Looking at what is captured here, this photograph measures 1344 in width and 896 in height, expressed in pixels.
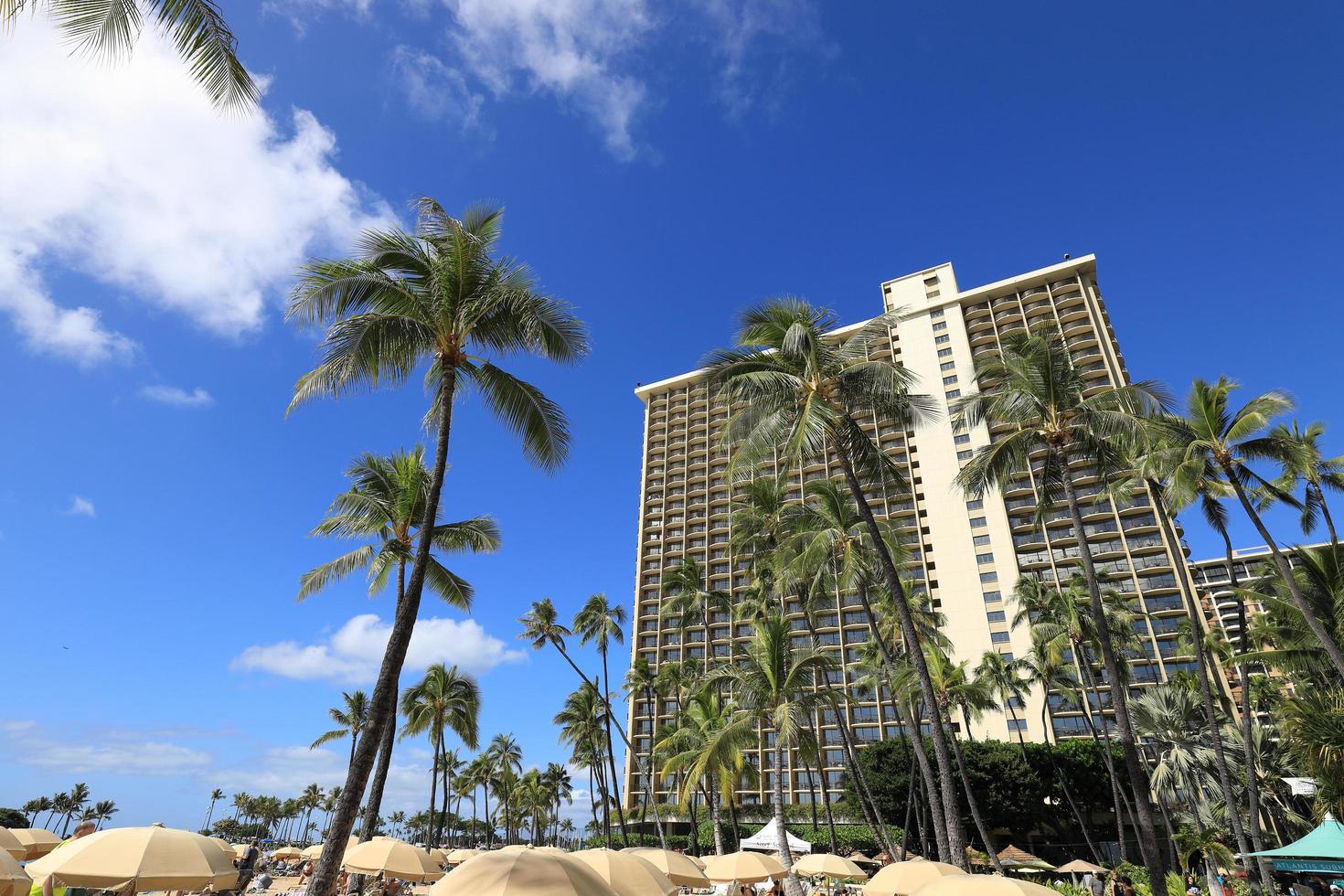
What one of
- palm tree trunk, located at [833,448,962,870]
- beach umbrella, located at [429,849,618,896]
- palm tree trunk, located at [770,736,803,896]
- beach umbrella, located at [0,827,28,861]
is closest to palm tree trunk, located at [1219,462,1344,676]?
palm tree trunk, located at [833,448,962,870]

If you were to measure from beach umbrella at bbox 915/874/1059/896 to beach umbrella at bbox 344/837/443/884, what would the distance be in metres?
10.1

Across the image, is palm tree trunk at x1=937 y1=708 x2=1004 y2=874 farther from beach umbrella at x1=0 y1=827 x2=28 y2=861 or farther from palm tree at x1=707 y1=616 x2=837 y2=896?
beach umbrella at x1=0 y1=827 x2=28 y2=861

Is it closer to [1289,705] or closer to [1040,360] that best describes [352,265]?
[1040,360]

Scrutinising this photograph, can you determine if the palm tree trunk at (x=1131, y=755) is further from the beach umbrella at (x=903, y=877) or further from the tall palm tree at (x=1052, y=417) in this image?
the beach umbrella at (x=903, y=877)

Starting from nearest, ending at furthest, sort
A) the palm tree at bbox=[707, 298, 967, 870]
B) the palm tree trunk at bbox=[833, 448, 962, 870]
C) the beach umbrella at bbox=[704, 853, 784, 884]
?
the palm tree trunk at bbox=[833, 448, 962, 870] → the beach umbrella at bbox=[704, 853, 784, 884] → the palm tree at bbox=[707, 298, 967, 870]

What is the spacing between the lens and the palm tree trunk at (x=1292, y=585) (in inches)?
658

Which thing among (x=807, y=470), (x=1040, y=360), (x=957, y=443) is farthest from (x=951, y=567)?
(x=1040, y=360)

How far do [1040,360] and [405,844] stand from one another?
1911 cm

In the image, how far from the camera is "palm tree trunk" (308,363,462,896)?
864cm

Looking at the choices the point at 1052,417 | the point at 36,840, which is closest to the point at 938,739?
the point at 1052,417

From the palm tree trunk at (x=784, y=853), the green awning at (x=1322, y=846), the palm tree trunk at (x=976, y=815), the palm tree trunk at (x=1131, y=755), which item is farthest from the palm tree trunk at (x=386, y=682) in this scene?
the green awning at (x=1322, y=846)

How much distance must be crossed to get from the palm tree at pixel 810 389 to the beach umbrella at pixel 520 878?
1226cm

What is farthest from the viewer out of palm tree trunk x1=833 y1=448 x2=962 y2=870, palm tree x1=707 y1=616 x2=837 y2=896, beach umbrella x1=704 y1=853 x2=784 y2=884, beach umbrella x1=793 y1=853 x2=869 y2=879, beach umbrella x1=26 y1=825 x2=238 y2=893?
palm tree x1=707 y1=616 x2=837 y2=896

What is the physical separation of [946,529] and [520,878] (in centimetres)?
6992
